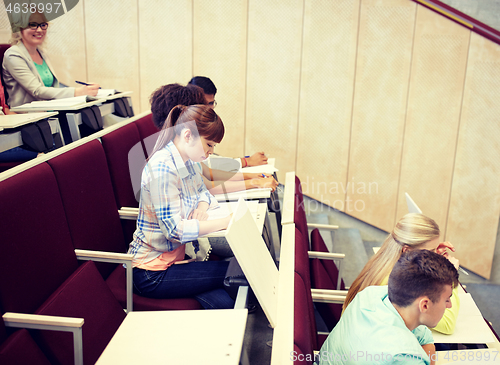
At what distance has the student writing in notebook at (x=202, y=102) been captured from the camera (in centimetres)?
191

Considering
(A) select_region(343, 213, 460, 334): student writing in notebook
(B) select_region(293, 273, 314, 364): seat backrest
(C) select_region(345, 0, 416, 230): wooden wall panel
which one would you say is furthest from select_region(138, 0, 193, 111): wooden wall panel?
(B) select_region(293, 273, 314, 364): seat backrest

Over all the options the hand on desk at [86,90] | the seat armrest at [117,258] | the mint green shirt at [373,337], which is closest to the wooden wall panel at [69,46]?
the hand on desk at [86,90]

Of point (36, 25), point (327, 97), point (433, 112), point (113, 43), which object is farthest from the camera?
point (113, 43)

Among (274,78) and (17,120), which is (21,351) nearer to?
(17,120)

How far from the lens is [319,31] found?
338 cm

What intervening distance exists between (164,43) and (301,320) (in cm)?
300

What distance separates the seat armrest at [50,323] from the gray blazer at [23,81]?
5.91ft

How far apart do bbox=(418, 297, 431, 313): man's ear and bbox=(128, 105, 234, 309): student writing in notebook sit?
67 centimetres

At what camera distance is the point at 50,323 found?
1.19 metres

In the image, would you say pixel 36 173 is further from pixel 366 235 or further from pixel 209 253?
pixel 366 235

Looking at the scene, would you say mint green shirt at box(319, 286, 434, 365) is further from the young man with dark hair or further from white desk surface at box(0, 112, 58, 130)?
white desk surface at box(0, 112, 58, 130)

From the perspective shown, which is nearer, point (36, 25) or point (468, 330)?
point (468, 330)

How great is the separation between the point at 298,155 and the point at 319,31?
1.02 metres

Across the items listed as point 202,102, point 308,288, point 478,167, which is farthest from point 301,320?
point 478,167
